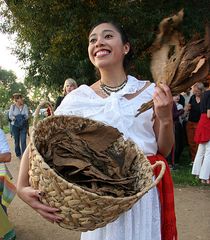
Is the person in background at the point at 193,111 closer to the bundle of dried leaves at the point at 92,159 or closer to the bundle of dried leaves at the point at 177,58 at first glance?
the bundle of dried leaves at the point at 177,58

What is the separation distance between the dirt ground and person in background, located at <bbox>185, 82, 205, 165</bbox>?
1938mm

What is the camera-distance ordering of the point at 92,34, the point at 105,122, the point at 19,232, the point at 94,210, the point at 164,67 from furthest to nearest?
the point at 19,232 → the point at 92,34 → the point at 105,122 → the point at 164,67 → the point at 94,210

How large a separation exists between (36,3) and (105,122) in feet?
23.8

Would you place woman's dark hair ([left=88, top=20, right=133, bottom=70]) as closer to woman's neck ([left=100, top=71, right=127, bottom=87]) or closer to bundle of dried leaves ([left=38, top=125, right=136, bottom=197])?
woman's neck ([left=100, top=71, right=127, bottom=87])

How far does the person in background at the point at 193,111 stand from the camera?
22.1 feet

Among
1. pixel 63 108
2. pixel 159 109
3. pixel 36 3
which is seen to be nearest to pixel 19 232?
pixel 63 108

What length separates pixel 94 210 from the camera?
116 centimetres

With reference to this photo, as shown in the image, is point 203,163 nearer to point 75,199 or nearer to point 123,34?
point 123,34

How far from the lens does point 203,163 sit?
5.63 meters

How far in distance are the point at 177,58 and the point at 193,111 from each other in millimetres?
5741

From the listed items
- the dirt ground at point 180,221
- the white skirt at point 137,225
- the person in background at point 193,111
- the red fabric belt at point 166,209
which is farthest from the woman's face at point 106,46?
the person in background at point 193,111

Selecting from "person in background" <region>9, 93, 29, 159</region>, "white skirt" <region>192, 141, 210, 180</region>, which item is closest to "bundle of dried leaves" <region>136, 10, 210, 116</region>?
"white skirt" <region>192, 141, 210, 180</region>

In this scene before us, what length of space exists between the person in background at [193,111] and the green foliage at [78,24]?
106 centimetres

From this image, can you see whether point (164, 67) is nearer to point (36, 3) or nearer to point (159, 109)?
point (159, 109)
